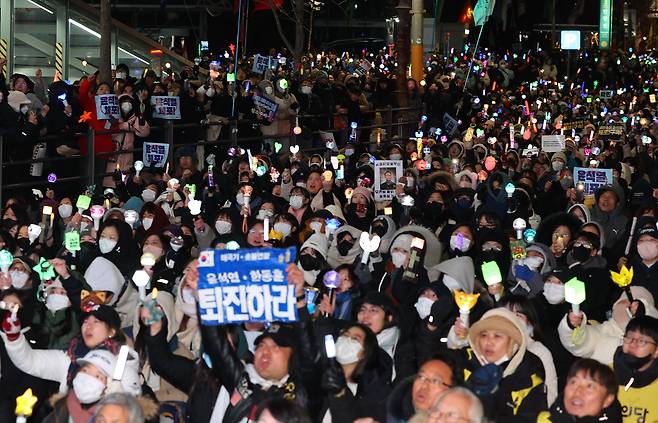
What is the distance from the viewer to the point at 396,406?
7.88 meters

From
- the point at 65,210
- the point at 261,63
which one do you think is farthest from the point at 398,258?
the point at 261,63

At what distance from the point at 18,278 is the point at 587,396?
409 centimetres

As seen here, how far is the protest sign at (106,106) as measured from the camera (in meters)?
18.1

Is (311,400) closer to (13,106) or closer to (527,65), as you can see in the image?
(13,106)

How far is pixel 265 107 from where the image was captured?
21438 mm

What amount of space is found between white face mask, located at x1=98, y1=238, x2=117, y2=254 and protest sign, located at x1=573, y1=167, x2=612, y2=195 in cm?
672

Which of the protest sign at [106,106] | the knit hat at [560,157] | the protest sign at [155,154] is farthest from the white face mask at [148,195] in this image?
the knit hat at [560,157]

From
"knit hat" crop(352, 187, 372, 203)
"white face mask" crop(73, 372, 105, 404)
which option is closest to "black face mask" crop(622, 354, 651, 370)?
"white face mask" crop(73, 372, 105, 404)

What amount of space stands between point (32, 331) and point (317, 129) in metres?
14.4

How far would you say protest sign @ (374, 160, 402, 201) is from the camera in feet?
55.3

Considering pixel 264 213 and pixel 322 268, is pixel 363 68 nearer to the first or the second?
pixel 264 213

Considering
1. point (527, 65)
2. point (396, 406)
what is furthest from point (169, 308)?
point (527, 65)

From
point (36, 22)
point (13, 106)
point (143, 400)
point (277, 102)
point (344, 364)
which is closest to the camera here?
point (143, 400)

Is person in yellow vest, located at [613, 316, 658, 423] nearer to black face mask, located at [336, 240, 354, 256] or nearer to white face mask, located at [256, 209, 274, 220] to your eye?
black face mask, located at [336, 240, 354, 256]
